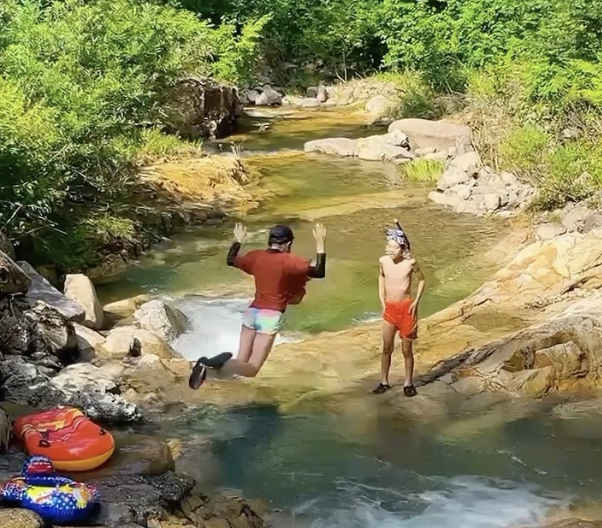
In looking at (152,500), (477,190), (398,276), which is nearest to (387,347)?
(398,276)

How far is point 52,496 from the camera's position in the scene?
17.6 ft

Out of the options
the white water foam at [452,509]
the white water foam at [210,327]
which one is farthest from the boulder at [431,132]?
the white water foam at [452,509]

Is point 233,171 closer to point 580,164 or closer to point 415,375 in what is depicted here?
point 580,164

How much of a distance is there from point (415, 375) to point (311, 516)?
3007 millimetres

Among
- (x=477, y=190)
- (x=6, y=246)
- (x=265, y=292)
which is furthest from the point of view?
(x=477, y=190)

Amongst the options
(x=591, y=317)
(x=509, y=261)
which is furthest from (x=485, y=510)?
(x=509, y=261)

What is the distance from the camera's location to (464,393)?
9.34 metres

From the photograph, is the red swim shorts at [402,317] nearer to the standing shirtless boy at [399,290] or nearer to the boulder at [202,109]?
the standing shirtless boy at [399,290]

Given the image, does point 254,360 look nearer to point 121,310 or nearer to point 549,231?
point 121,310

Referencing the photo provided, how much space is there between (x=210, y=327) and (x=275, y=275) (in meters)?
4.29

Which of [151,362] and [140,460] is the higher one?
[140,460]

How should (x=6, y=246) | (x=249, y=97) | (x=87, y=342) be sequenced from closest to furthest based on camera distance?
1. (x=87, y=342)
2. (x=6, y=246)
3. (x=249, y=97)

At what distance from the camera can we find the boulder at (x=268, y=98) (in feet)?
102

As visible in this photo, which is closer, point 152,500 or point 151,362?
point 152,500
